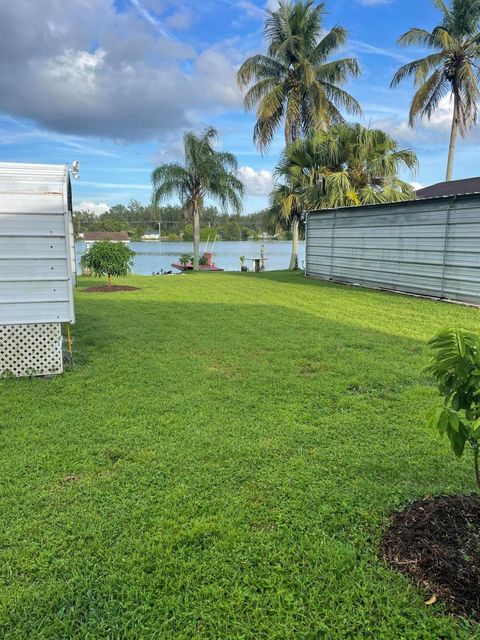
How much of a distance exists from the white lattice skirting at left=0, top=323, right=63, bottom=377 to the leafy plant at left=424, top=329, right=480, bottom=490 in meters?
3.89

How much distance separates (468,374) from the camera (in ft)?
5.72

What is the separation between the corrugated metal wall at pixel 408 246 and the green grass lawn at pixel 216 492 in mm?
4833

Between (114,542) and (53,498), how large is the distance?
1.77ft

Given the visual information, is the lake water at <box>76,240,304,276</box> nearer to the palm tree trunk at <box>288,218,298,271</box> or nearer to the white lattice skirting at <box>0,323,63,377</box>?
the palm tree trunk at <box>288,218,298,271</box>

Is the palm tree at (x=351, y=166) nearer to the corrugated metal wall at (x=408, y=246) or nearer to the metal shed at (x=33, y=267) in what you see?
the corrugated metal wall at (x=408, y=246)

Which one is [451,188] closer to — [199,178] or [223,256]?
[199,178]

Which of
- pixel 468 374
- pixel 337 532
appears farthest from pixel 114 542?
pixel 468 374

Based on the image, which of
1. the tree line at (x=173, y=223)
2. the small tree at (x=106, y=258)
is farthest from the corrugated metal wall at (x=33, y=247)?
the tree line at (x=173, y=223)

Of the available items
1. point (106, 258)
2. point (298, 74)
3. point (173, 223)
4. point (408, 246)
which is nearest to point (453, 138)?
point (298, 74)

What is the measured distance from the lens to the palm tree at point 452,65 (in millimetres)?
16609

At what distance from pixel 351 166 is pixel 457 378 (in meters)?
13.8

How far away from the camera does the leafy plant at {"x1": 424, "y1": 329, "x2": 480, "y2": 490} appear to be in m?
1.73

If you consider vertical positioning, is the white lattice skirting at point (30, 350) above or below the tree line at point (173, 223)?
below

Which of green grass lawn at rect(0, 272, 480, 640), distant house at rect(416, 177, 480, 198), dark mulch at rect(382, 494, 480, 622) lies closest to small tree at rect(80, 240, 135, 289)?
green grass lawn at rect(0, 272, 480, 640)
